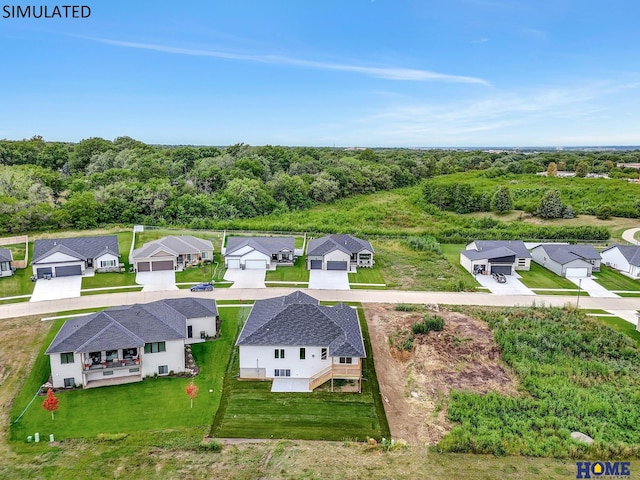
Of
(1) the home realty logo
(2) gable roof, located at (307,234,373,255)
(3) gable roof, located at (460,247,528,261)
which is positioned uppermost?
(2) gable roof, located at (307,234,373,255)

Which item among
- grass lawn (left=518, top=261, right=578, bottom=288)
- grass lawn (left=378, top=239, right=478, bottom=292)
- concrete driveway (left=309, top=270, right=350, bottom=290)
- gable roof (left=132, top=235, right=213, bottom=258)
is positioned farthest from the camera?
gable roof (left=132, top=235, right=213, bottom=258)

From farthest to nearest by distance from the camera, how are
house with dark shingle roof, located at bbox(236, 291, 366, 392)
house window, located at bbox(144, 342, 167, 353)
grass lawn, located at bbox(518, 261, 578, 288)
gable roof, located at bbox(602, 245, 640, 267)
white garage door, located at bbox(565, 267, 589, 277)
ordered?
gable roof, located at bbox(602, 245, 640, 267), white garage door, located at bbox(565, 267, 589, 277), grass lawn, located at bbox(518, 261, 578, 288), house window, located at bbox(144, 342, 167, 353), house with dark shingle roof, located at bbox(236, 291, 366, 392)

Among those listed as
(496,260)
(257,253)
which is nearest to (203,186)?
(257,253)

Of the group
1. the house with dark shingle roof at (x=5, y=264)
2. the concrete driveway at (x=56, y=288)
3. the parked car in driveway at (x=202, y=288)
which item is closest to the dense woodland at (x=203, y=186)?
the house with dark shingle roof at (x=5, y=264)

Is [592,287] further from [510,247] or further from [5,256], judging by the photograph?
[5,256]

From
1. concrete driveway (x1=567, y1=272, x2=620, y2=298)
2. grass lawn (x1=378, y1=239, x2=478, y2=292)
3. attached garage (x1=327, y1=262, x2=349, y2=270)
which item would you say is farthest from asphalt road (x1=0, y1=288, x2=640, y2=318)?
attached garage (x1=327, y1=262, x2=349, y2=270)

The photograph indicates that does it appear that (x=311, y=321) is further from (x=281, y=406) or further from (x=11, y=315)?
(x=11, y=315)

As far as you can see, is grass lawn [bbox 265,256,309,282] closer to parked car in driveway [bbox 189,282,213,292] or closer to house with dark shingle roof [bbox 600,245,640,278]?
parked car in driveway [bbox 189,282,213,292]

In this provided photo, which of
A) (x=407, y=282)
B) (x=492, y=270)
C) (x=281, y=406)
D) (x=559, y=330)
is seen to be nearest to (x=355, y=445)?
(x=281, y=406)
